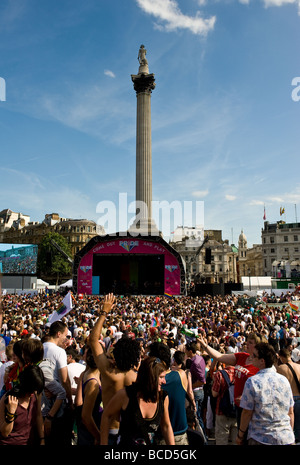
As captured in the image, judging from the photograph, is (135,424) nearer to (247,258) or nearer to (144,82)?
(144,82)

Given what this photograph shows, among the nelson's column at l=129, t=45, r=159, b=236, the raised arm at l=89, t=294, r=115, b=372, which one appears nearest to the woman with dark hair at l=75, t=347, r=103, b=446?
the raised arm at l=89, t=294, r=115, b=372

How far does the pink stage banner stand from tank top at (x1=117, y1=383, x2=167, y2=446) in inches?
1284

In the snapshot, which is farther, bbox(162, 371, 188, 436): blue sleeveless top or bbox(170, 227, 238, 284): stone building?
bbox(170, 227, 238, 284): stone building

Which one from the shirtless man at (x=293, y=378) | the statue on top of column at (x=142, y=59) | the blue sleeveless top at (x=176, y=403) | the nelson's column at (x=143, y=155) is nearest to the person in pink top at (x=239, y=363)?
the shirtless man at (x=293, y=378)

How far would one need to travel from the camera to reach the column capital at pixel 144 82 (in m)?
45.5

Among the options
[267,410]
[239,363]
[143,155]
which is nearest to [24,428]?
[267,410]

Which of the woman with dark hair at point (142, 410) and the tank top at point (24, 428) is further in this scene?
the tank top at point (24, 428)

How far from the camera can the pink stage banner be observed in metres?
36.0

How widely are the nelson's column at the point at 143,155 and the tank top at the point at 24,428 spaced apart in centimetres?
3695

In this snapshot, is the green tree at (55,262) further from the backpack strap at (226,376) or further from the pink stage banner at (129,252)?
the backpack strap at (226,376)

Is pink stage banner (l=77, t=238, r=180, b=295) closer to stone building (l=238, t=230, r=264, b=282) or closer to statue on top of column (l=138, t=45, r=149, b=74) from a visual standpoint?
statue on top of column (l=138, t=45, r=149, b=74)

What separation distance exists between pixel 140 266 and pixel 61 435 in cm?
4112
